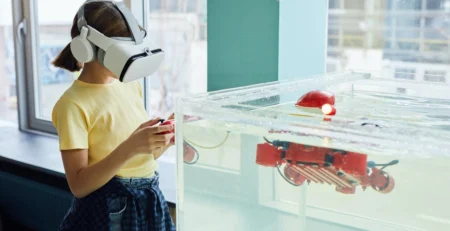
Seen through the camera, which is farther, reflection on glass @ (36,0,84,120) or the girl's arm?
reflection on glass @ (36,0,84,120)

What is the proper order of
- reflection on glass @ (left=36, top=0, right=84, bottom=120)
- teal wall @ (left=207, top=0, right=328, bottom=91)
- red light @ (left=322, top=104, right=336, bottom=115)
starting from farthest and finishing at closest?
reflection on glass @ (left=36, top=0, right=84, bottom=120) < teal wall @ (left=207, top=0, right=328, bottom=91) < red light @ (left=322, top=104, right=336, bottom=115)

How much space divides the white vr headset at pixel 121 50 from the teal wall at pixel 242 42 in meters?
0.41

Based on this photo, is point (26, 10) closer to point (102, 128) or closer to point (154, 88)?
Result: point (154, 88)

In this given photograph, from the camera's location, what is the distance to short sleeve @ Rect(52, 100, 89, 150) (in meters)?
1.24

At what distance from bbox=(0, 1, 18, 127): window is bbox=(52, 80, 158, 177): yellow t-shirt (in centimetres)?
176

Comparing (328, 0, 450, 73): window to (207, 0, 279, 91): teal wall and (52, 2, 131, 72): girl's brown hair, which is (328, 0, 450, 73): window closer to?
(207, 0, 279, 91): teal wall

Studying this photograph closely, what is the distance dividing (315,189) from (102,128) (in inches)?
25.9

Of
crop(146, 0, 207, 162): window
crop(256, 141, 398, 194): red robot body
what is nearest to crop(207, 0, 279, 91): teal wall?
crop(146, 0, 207, 162): window

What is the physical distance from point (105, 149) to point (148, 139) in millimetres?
217

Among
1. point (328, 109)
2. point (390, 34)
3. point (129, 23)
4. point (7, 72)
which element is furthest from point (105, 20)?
point (7, 72)

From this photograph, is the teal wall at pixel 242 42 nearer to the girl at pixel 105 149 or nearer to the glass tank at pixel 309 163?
the girl at pixel 105 149

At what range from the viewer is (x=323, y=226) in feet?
2.58

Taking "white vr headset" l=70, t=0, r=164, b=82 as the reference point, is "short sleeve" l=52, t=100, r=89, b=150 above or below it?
below

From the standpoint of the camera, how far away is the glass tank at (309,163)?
71cm
